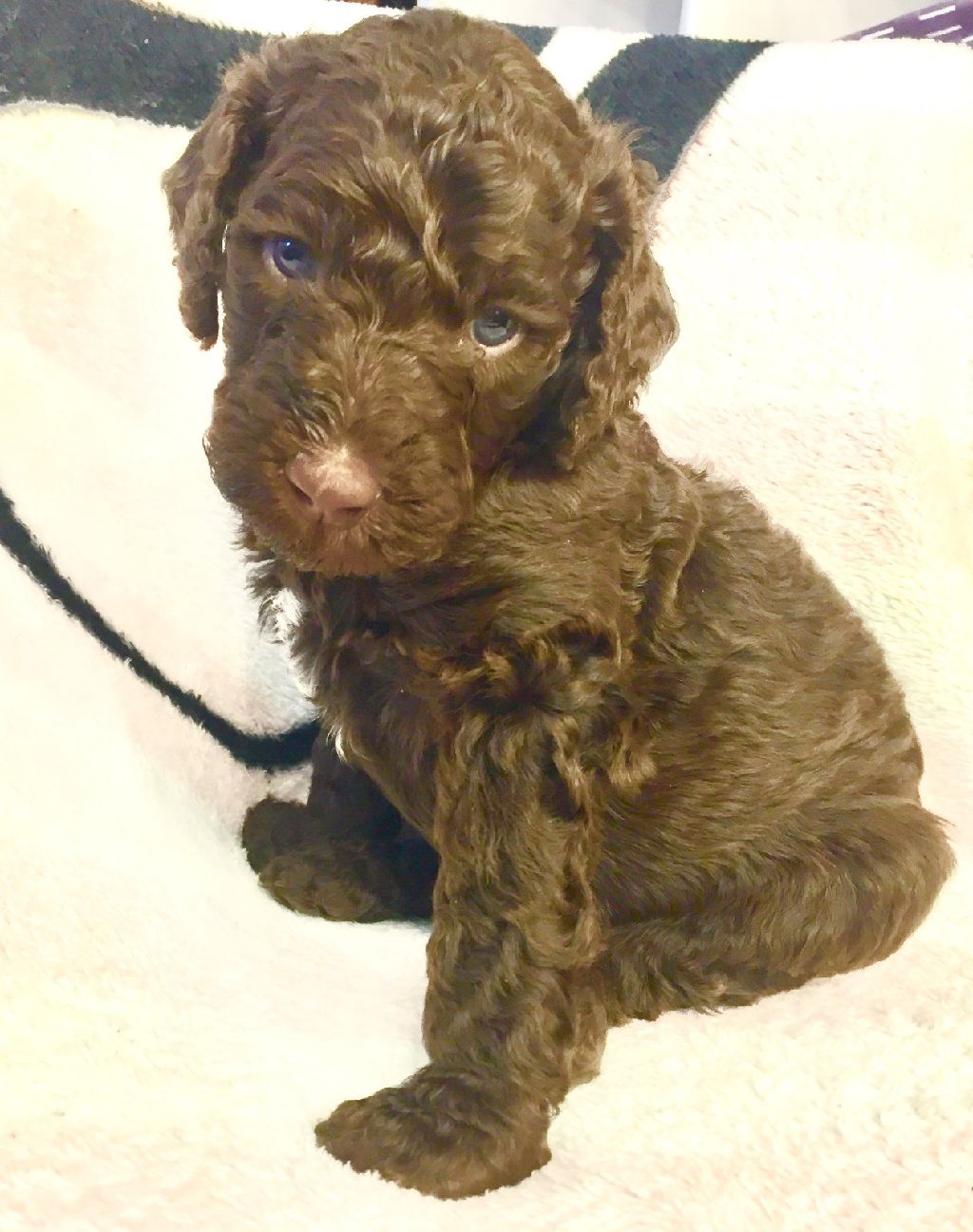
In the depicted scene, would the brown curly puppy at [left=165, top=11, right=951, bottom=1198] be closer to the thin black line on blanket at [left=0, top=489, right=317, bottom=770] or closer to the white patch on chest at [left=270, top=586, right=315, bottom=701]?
the white patch on chest at [left=270, top=586, right=315, bottom=701]

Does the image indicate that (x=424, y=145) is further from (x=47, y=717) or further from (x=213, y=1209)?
(x=213, y=1209)

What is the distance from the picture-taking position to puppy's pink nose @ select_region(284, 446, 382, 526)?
125 cm

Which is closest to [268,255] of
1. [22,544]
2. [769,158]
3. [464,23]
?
[464,23]

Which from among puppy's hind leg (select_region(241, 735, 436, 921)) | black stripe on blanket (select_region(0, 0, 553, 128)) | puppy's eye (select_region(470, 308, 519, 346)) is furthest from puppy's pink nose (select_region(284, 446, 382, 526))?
black stripe on blanket (select_region(0, 0, 553, 128))

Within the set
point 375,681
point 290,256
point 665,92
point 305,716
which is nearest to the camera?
point 290,256

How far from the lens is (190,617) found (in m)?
2.37

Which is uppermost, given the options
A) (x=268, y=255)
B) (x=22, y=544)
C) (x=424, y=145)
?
(x=424, y=145)

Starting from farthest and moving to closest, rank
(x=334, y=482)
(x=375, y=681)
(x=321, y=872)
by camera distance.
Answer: (x=321, y=872) < (x=375, y=681) < (x=334, y=482)

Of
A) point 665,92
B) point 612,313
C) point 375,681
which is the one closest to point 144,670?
point 375,681

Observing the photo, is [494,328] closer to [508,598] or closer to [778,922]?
[508,598]

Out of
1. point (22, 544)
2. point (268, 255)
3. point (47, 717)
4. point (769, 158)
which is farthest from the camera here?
point (769, 158)

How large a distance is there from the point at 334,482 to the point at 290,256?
374 millimetres

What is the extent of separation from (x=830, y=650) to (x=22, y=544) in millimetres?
1544

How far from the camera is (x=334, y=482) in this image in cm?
124
